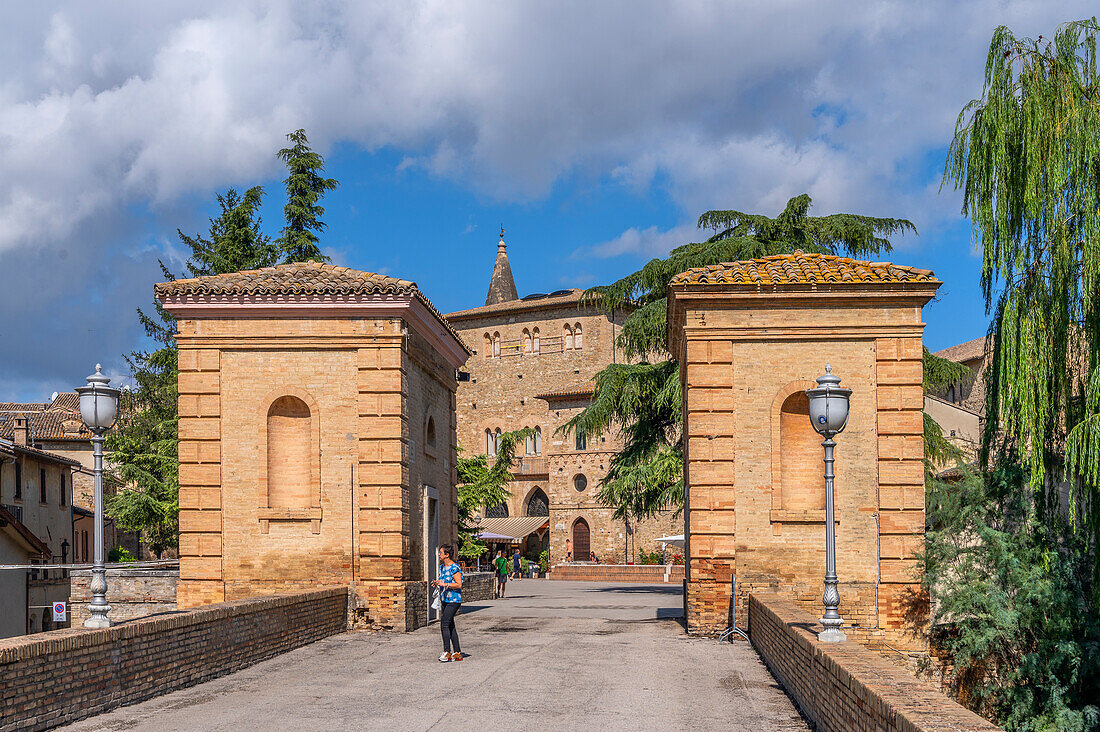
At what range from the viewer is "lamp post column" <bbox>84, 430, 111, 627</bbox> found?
11.4 m

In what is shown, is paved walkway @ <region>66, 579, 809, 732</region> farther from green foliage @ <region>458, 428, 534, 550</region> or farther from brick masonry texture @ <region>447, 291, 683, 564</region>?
brick masonry texture @ <region>447, 291, 683, 564</region>

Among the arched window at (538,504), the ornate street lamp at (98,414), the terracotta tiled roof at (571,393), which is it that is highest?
the terracotta tiled roof at (571,393)

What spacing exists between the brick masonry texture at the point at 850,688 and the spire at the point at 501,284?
73248mm

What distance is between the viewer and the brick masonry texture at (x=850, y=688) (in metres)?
6.46

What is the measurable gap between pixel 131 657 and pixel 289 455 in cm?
834

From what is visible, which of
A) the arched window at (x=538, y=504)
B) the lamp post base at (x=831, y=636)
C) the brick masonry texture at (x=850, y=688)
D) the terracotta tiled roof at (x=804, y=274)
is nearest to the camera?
the brick masonry texture at (x=850, y=688)

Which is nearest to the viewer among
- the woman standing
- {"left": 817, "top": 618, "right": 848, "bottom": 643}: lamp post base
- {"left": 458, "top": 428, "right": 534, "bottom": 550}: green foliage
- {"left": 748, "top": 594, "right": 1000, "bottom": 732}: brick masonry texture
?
{"left": 748, "top": 594, "right": 1000, "bottom": 732}: brick masonry texture

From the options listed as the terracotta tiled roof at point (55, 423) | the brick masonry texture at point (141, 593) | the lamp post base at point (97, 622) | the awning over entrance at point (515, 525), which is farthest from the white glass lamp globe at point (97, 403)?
the awning over entrance at point (515, 525)

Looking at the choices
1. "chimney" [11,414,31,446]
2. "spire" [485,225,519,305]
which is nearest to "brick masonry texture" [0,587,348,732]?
"chimney" [11,414,31,446]

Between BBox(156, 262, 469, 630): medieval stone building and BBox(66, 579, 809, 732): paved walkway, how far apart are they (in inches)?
68.6

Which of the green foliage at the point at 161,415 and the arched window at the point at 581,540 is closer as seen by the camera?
the green foliage at the point at 161,415

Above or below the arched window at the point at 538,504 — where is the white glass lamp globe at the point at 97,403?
above

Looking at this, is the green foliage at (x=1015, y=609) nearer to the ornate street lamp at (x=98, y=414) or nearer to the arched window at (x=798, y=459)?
the arched window at (x=798, y=459)

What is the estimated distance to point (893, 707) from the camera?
263 inches
